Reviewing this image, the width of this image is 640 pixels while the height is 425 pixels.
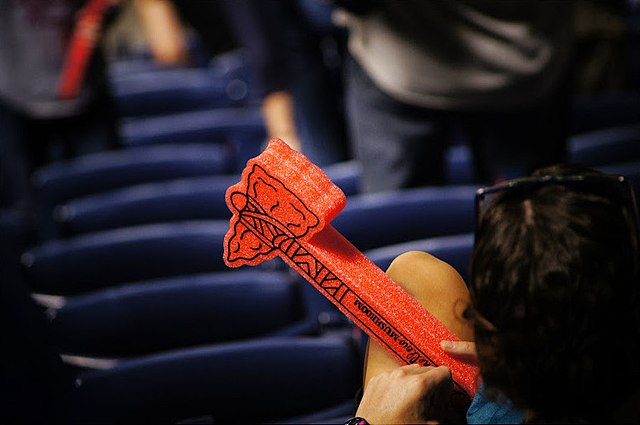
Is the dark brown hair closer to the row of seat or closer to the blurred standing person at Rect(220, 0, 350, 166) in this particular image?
the row of seat

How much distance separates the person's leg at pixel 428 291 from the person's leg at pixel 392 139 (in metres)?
0.94

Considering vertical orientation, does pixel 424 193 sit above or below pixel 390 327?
below

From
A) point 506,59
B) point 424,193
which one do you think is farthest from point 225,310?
point 506,59

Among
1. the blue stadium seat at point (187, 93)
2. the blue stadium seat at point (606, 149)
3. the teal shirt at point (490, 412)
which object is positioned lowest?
the blue stadium seat at point (187, 93)

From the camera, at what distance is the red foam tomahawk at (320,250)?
0.87 metres

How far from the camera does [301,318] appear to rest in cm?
163

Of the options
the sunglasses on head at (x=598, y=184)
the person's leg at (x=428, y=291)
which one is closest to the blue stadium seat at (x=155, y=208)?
the person's leg at (x=428, y=291)

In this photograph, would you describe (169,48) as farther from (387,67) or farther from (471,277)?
(471,277)

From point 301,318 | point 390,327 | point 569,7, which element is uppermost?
point 569,7

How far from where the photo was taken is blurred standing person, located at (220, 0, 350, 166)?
266 centimetres

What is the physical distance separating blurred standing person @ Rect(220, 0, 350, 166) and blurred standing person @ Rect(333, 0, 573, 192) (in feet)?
2.39

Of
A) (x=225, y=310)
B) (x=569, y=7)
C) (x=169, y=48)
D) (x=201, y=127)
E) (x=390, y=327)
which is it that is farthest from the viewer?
(x=169, y=48)

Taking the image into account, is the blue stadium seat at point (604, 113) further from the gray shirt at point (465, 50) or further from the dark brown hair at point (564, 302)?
the dark brown hair at point (564, 302)

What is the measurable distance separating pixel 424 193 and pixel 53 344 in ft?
2.41
